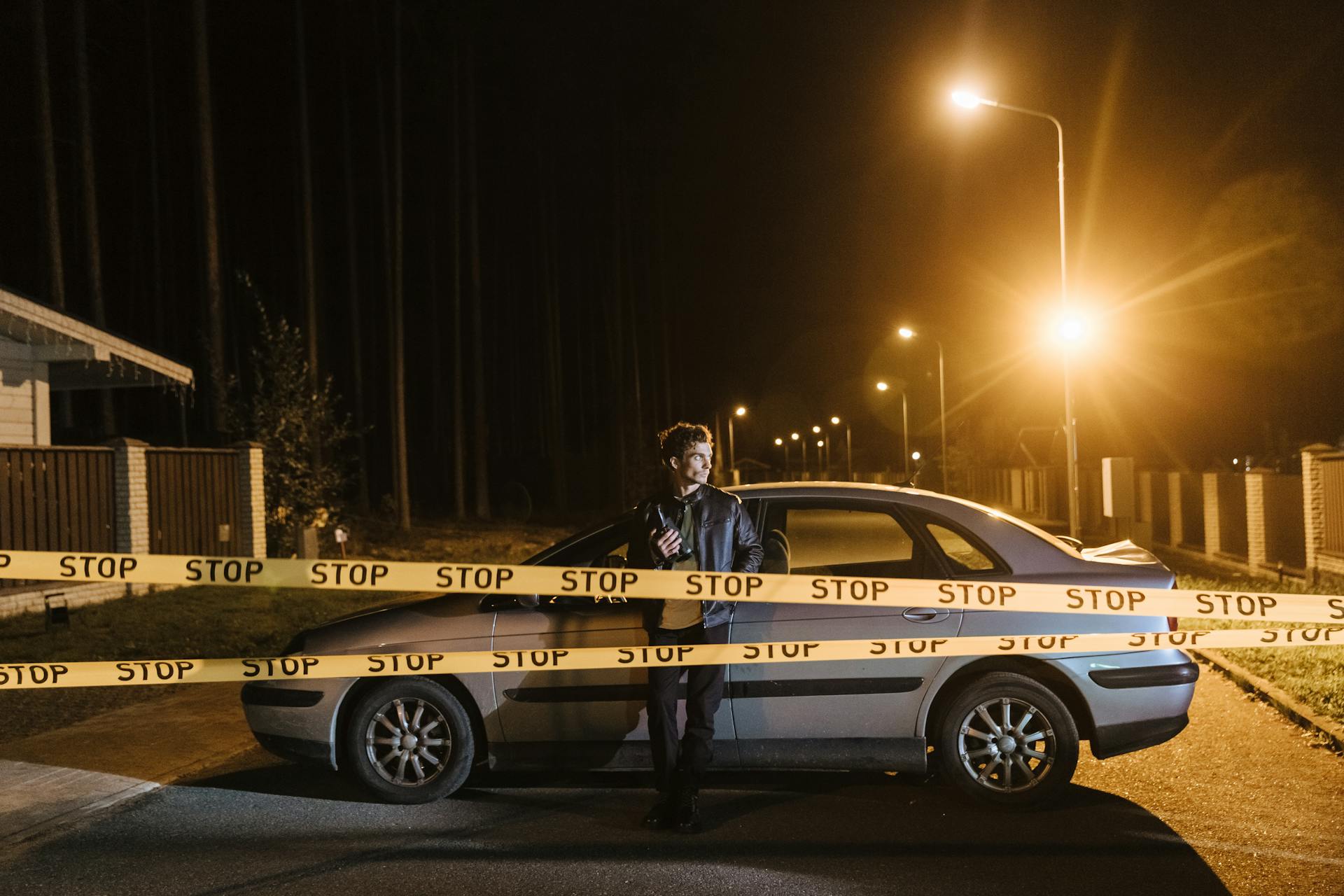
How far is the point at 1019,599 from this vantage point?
5285mm

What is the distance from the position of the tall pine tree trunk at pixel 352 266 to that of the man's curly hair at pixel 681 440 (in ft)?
81.0

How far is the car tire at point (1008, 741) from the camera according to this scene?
17.3 ft

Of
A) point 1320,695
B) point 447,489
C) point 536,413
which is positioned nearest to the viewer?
point 1320,695

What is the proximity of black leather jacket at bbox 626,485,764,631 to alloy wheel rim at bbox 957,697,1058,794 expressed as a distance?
130 centimetres

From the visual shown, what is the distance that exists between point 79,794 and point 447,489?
141ft

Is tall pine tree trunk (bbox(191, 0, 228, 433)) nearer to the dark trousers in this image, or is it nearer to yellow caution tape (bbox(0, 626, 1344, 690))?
yellow caution tape (bbox(0, 626, 1344, 690))

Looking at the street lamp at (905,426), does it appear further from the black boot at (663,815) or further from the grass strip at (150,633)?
the black boot at (663,815)

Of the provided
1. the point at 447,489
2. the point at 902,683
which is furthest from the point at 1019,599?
the point at 447,489

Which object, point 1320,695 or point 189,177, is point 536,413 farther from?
point 1320,695

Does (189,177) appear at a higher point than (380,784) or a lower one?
higher

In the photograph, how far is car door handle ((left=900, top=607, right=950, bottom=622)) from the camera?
5.25 meters

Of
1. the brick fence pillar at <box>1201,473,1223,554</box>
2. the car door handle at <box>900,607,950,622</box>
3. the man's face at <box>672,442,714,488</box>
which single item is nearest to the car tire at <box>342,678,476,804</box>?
the man's face at <box>672,442,714,488</box>

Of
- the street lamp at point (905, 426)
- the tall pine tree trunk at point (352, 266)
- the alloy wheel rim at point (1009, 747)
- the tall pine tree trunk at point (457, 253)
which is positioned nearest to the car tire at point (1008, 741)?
the alloy wheel rim at point (1009, 747)

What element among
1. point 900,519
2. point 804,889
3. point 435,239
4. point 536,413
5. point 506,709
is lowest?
point 804,889
